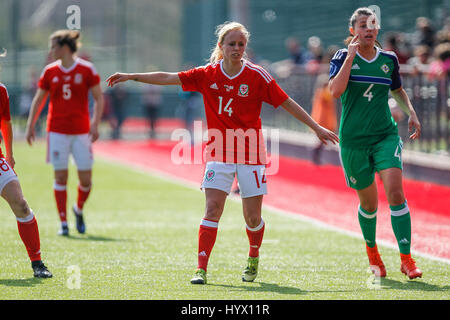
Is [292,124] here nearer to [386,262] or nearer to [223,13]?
[223,13]

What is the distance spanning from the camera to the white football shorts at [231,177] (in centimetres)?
686

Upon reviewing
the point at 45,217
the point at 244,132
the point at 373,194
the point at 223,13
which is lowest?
the point at 45,217

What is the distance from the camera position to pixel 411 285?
668cm

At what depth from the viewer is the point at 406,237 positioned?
7.09 meters

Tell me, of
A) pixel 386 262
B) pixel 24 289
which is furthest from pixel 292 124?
pixel 24 289

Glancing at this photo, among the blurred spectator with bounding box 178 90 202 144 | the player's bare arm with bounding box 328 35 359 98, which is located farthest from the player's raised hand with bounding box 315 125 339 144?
the blurred spectator with bounding box 178 90 202 144

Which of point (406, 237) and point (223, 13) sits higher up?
point (223, 13)

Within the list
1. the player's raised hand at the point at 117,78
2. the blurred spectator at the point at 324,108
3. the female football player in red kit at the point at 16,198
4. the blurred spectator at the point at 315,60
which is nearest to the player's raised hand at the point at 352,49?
the player's raised hand at the point at 117,78

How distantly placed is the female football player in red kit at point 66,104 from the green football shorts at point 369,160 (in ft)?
12.3

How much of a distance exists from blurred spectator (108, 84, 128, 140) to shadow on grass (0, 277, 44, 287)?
77.6ft

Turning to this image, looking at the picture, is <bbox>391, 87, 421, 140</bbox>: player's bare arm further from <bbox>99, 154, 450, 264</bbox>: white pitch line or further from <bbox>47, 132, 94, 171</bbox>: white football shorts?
<bbox>47, 132, 94, 171</bbox>: white football shorts

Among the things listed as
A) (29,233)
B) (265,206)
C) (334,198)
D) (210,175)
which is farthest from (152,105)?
(210,175)

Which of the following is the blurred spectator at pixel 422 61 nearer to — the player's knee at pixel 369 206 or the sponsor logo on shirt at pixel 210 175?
the player's knee at pixel 369 206
